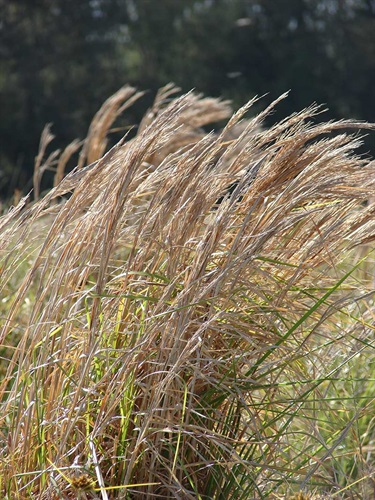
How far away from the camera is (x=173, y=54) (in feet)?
67.9

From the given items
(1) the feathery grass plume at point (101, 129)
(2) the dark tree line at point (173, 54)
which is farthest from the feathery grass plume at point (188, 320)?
(2) the dark tree line at point (173, 54)

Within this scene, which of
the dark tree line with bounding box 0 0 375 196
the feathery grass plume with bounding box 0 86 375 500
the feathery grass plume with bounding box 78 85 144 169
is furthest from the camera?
the dark tree line with bounding box 0 0 375 196

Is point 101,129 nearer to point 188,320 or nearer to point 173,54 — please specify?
point 188,320

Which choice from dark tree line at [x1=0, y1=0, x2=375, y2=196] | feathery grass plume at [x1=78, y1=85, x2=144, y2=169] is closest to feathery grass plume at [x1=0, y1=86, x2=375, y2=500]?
feathery grass plume at [x1=78, y1=85, x2=144, y2=169]

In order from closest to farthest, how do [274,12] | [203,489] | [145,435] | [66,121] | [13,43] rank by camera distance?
1. [145,435]
2. [203,489]
3. [66,121]
4. [13,43]
5. [274,12]

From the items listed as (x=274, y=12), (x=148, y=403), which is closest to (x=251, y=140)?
(x=148, y=403)

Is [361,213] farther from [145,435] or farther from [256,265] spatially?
[145,435]

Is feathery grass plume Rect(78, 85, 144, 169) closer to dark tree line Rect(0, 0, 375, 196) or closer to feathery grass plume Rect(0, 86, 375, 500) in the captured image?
feathery grass plume Rect(0, 86, 375, 500)

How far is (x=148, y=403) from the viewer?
1.66 meters

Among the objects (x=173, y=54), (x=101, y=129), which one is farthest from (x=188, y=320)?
(x=173, y=54)

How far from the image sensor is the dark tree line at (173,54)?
1880 centimetres

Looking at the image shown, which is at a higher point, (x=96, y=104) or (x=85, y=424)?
(x=85, y=424)

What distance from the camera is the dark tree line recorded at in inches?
740

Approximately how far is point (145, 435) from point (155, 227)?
0.42 m
